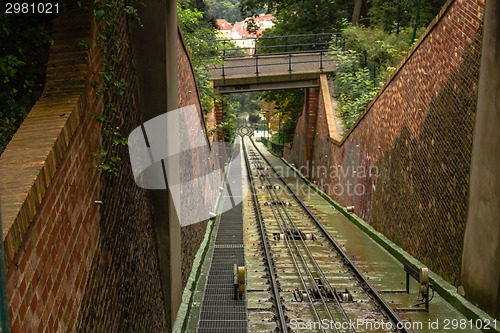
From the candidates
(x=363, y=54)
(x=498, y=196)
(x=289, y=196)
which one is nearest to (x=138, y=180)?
(x=498, y=196)

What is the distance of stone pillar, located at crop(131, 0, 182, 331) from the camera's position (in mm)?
6977

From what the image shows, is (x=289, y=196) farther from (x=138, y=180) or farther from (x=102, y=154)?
(x=102, y=154)

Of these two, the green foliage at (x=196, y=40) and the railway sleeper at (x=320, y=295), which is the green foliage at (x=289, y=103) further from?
the railway sleeper at (x=320, y=295)

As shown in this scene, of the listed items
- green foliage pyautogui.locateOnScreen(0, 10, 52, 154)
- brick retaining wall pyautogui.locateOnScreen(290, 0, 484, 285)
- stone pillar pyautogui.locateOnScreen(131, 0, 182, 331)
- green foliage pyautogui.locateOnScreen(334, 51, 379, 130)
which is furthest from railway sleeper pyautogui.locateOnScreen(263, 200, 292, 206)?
green foliage pyautogui.locateOnScreen(0, 10, 52, 154)

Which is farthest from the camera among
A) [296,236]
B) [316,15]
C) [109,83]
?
[316,15]

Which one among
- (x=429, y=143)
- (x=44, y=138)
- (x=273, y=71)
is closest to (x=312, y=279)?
(x=429, y=143)

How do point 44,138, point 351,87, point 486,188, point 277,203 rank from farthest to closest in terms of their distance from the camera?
point 351,87
point 277,203
point 486,188
point 44,138

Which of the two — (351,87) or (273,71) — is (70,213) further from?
(273,71)

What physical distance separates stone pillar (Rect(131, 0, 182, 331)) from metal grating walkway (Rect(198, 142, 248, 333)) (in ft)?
4.49

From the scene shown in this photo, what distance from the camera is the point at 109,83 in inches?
200

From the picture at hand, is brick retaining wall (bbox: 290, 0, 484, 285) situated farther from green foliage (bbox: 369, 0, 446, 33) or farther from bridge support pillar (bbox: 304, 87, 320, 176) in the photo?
green foliage (bbox: 369, 0, 446, 33)

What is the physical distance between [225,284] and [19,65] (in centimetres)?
740

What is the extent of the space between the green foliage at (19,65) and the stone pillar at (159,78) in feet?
6.94

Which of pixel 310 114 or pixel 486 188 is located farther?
pixel 310 114
